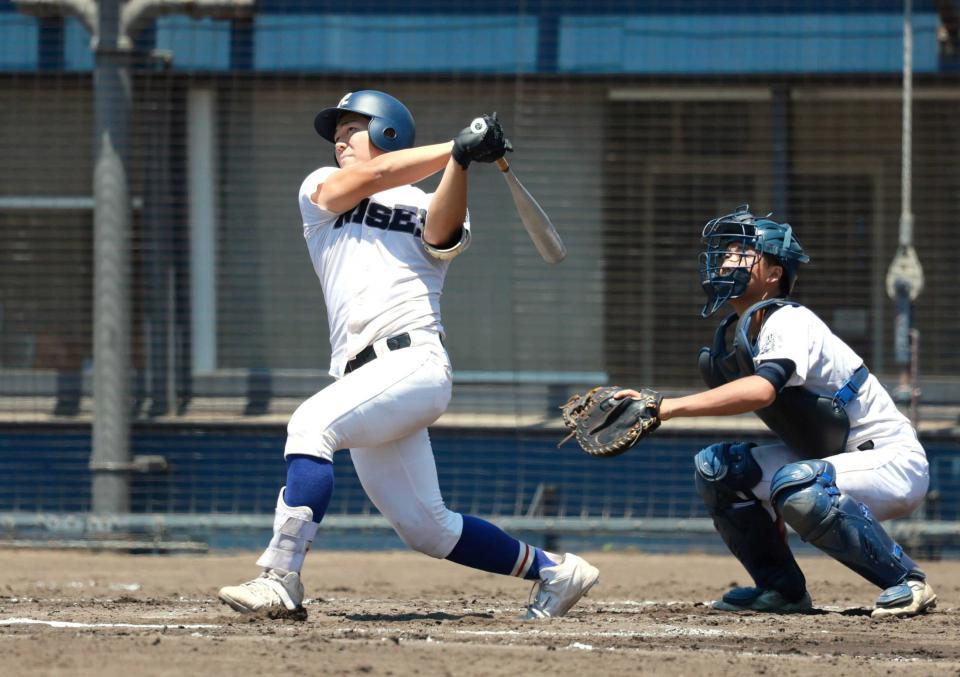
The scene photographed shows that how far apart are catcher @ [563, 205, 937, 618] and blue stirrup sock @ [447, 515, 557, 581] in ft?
1.37

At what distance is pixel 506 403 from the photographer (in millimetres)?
8938

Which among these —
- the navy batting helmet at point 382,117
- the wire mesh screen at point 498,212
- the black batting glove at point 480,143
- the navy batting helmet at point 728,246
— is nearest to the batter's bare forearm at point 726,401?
the navy batting helmet at point 728,246

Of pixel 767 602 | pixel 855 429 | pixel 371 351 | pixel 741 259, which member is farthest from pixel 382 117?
pixel 767 602

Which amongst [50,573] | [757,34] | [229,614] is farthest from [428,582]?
[757,34]

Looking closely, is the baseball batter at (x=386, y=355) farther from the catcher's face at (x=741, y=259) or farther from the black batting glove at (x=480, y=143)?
the catcher's face at (x=741, y=259)

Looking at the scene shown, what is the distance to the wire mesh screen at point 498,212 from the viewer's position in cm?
888

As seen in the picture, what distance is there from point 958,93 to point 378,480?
5627 mm

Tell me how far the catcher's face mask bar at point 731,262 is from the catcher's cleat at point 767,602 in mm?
1008

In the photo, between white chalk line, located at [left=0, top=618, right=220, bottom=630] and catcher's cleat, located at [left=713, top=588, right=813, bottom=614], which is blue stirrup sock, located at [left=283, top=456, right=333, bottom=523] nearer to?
white chalk line, located at [left=0, top=618, right=220, bottom=630]

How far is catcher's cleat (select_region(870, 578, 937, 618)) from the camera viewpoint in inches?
197

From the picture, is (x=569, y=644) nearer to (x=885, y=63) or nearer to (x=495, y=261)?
(x=495, y=261)

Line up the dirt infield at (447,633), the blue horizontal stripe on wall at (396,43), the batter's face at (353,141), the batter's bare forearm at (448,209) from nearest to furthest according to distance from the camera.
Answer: the dirt infield at (447,633), the batter's bare forearm at (448,209), the batter's face at (353,141), the blue horizontal stripe on wall at (396,43)

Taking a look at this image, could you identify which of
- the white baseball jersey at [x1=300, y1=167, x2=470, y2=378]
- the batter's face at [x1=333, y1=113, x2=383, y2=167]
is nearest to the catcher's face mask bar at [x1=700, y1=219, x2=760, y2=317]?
the white baseball jersey at [x1=300, y1=167, x2=470, y2=378]

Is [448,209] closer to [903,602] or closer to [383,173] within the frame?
[383,173]
